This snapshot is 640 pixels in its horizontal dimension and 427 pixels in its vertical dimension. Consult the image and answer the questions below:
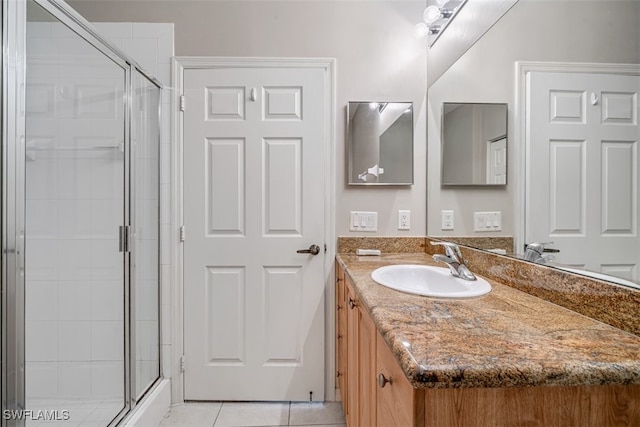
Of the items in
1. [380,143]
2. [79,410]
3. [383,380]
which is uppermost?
[380,143]

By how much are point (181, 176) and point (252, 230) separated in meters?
0.53

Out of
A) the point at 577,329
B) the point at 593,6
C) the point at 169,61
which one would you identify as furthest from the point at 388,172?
the point at 169,61

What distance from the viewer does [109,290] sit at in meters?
1.54

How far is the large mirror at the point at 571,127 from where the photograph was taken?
727 mm

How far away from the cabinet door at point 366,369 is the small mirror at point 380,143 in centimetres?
90

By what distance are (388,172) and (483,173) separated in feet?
1.77

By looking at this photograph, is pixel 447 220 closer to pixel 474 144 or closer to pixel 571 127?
pixel 474 144

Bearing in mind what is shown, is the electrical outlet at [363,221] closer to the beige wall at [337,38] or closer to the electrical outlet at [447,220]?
the beige wall at [337,38]

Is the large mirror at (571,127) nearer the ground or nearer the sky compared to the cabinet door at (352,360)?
nearer the sky

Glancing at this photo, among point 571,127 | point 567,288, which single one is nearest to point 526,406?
point 567,288

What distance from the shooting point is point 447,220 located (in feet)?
5.35

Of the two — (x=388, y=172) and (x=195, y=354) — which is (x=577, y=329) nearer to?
(x=388, y=172)

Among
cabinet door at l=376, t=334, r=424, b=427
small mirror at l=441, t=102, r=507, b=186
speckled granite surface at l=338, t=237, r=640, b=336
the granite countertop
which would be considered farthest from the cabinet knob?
small mirror at l=441, t=102, r=507, b=186

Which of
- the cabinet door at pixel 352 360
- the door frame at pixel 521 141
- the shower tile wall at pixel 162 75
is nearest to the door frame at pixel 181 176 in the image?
the shower tile wall at pixel 162 75
